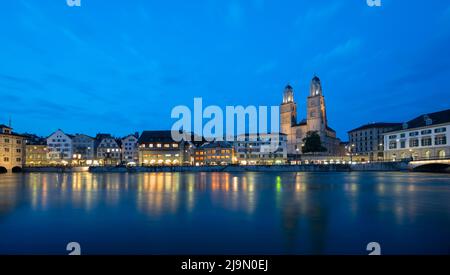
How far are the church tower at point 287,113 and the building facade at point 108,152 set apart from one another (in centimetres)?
8890

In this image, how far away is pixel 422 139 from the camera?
81875 mm

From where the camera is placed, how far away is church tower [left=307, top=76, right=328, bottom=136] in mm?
144738

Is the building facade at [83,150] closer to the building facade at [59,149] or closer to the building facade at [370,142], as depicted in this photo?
the building facade at [59,149]

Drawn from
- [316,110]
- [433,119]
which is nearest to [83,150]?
[316,110]

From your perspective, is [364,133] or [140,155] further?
[364,133]

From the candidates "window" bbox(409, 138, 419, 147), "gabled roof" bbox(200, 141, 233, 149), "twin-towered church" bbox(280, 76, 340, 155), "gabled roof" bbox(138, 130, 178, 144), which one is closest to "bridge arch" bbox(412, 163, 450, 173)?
"window" bbox(409, 138, 419, 147)

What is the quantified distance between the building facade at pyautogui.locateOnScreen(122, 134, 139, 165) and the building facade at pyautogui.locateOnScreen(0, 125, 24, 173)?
122 ft

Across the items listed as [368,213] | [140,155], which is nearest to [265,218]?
[368,213]

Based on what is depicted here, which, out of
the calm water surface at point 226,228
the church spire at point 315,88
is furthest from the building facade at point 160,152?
the calm water surface at point 226,228

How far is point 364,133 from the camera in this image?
130875mm

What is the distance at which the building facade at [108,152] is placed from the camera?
4532 inches
